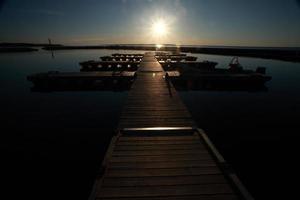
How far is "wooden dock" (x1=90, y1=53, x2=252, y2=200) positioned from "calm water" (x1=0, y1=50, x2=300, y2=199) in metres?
2.21

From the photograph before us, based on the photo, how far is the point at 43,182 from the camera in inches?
258

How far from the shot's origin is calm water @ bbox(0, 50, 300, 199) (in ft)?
22.0

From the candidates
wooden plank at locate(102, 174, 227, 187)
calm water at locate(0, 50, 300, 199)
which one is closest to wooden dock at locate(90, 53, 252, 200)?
wooden plank at locate(102, 174, 227, 187)

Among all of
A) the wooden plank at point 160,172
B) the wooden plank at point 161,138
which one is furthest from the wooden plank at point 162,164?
the wooden plank at point 161,138

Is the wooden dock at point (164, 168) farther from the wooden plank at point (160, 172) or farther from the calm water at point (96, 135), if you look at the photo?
the calm water at point (96, 135)

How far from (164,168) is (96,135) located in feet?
20.6

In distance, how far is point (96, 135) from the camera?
398 inches

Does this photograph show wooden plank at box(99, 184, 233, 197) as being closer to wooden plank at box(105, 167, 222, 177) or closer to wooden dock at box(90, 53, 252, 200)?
wooden dock at box(90, 53, 252, 200)

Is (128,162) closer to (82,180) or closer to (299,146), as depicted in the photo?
(82,180)

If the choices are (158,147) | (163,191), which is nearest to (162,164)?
(158,147)

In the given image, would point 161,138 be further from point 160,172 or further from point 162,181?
point 162,181

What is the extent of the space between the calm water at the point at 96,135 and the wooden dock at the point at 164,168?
221cm

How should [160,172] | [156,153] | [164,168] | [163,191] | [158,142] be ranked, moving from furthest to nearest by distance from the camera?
[158,142] → [156,153] → [164,168] → [160,172] → [163,191]

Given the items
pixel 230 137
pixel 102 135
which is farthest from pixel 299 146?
pixel 102 135
